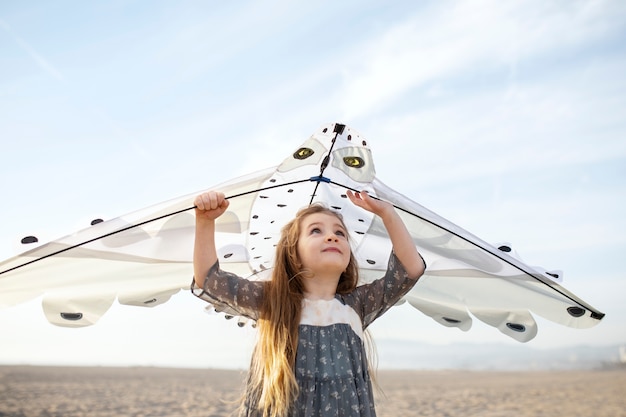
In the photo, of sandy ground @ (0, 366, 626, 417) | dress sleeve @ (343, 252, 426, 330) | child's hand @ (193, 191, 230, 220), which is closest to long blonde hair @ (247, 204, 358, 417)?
dress sleeve @ (343, 252, 426, 330)

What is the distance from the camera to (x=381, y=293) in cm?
264

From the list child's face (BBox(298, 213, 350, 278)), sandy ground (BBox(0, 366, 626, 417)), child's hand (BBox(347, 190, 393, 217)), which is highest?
child's hand (BBox(347, 190, 393, 217))

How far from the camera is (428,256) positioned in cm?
319

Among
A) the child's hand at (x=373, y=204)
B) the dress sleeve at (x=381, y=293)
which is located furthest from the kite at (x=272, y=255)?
the dress sleeve at (x=381, y=293)

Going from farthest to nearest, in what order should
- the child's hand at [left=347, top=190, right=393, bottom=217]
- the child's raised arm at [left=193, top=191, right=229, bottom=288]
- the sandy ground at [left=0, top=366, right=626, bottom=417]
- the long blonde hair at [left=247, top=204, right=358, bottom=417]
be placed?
the sandy ground at [left=0, top=366, right=626, bottom=417]
the child's hand at [left=347, top=190, right=393, bottom=217]
the child's raised arm at [left=193, top=191, right=229, bottom=288]
the long blonde hair at [left=247, top=204, right=358, bottom=417]

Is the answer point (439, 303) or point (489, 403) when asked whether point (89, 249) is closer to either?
point (439, 303)

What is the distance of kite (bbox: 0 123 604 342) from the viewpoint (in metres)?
2.71

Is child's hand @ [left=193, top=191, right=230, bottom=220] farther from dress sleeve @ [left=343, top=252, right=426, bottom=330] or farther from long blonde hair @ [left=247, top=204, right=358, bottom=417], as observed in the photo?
dress sleeve @ [left=343, top=252, right=426, bottom=330]

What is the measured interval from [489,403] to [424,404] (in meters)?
1.51

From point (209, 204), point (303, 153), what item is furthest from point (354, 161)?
point (209, 204)

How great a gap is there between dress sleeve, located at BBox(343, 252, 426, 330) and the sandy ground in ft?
23.3

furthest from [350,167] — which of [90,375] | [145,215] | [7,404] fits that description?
[90,375]

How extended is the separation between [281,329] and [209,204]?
586 mm

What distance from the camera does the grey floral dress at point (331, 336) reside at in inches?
90.5
